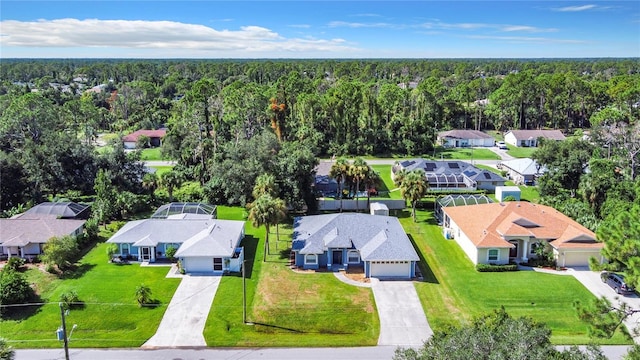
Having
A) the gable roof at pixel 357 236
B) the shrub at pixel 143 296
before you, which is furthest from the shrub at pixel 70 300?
the gable roof at pixel 357 236

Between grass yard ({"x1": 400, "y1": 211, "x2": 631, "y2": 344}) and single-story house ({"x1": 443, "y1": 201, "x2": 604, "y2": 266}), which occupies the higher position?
single-story house ({"x1": 443, "y1": 201, "x2": 604, "y2": 266})

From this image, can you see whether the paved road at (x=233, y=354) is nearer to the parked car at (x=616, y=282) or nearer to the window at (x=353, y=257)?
the parked car at (x=616, y=282)

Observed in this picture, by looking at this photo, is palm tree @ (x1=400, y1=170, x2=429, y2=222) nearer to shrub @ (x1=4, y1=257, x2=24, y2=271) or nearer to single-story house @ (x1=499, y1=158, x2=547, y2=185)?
single-story house @ (x1=499, y1=158, x2=547, y2=185)

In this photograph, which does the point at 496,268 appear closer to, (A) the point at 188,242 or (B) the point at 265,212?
(B) the point at 265,212

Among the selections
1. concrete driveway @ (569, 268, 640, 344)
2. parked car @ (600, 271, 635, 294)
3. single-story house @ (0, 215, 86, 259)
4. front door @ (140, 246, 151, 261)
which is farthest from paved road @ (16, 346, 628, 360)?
single-story house @ (0, 215, 86, 259)

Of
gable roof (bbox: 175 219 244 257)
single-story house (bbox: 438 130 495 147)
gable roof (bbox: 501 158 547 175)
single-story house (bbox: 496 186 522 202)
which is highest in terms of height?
single-story house (bbox: 438 130 495 147)

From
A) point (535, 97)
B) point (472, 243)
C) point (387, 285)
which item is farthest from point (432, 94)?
point (387, 285)
